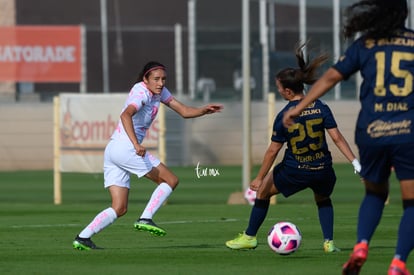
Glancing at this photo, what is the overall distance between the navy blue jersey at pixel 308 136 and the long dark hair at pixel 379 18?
2974 millimetres

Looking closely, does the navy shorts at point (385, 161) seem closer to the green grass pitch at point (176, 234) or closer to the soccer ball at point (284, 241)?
the green grass pitch at point (176, 234)

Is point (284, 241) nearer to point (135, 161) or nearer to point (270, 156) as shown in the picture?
point (270, 156)

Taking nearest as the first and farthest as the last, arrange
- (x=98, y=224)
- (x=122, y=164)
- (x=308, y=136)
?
(x=308, y=136)
(x=98, y=224)
(x=122, y=164)

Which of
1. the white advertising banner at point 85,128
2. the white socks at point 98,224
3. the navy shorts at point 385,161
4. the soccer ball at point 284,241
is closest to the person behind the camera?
the navy shorts at point 385,161

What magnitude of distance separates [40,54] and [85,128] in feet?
40.4

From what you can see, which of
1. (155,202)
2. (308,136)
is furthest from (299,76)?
(155,202)

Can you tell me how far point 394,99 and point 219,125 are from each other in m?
23.5

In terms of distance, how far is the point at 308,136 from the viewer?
1302cm

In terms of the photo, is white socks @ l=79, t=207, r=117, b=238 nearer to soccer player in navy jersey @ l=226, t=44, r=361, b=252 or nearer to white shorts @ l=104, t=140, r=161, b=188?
white shorts @ l=104, t=140, r=161, b=188

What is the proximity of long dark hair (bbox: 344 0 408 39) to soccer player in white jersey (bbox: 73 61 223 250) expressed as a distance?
12.0 ft

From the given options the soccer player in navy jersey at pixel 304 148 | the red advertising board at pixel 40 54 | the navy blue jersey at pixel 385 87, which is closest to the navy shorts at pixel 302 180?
the soccer player in navy jersey at pixel 304 148

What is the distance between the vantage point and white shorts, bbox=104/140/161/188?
13508mm

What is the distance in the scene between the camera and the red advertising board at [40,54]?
34344 mm

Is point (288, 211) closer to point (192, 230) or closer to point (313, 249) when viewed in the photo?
point (192, 230)
